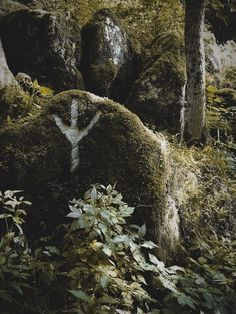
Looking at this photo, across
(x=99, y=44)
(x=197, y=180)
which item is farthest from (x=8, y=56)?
(x=197, y=180)

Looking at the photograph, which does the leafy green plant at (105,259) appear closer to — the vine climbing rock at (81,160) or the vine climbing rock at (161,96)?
the vine climbing rock at (81,160)

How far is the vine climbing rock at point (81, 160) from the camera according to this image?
12.3 ft

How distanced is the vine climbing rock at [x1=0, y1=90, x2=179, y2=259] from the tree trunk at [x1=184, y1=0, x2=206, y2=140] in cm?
210

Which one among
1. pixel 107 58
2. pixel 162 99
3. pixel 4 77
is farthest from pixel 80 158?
pixel 107 58

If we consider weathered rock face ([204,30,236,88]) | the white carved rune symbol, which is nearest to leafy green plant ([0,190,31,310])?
the white carved rune symbol

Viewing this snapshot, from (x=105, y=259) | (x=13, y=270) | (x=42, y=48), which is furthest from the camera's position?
(x=42, y=48)

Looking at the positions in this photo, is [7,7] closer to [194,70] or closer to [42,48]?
[42,48]

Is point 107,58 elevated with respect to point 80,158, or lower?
elevated

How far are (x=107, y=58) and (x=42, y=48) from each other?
994mm

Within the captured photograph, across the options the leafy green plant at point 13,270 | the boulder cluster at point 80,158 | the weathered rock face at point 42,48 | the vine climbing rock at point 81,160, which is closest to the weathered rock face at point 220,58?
the weathered rock face at point 42,48

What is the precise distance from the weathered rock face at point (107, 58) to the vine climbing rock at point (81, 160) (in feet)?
6.46

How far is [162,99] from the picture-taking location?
5656 mm

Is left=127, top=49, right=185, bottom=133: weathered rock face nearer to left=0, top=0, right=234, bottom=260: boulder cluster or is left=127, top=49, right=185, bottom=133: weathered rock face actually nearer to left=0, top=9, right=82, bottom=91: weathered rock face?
left=0, top=9, right=82, bottom=91: weathered rock face

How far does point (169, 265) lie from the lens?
386 centimetres
